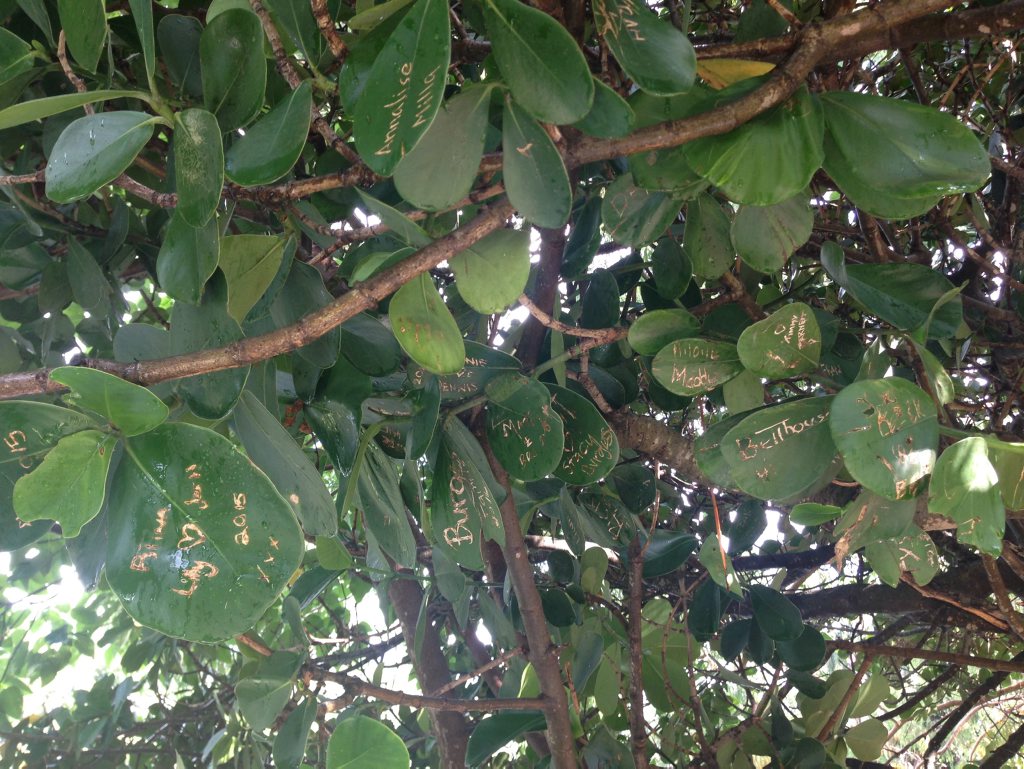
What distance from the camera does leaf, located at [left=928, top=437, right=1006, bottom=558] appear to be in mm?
558

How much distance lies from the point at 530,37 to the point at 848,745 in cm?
115

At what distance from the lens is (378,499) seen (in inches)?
31.0

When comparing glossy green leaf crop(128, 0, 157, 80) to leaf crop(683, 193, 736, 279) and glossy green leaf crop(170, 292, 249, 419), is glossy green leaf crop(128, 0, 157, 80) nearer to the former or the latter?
glossy green leaf crop(170, 292, 249, 419)

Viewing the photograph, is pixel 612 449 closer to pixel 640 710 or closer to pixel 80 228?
pixel 640 710

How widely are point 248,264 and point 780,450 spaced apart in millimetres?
457

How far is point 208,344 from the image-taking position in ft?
1.94

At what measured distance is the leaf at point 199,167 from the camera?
20.2 inches

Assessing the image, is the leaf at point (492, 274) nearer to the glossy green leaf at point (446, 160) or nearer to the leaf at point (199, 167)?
the glossy green leaf at point (446, 160)

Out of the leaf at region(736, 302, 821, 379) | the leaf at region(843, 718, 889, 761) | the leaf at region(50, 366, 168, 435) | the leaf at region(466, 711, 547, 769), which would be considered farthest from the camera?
the leaf at region(843, 718, 889, 761)

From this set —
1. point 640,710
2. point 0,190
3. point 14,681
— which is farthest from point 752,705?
point 14,681

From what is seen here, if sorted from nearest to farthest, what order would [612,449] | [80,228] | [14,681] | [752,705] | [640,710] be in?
1. [612,449]
2. [80,228]
3. [640,710]
4. [752,705]
5. [14,681]

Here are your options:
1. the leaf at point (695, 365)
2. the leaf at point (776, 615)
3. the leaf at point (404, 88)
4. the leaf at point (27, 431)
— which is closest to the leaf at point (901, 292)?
the leaf at point (695, 365)

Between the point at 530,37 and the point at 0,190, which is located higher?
the point at 0,190

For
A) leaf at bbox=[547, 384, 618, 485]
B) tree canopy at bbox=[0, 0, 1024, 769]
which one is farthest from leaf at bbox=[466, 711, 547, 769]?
leaf at bbox=[547, 384, 618, 485]
